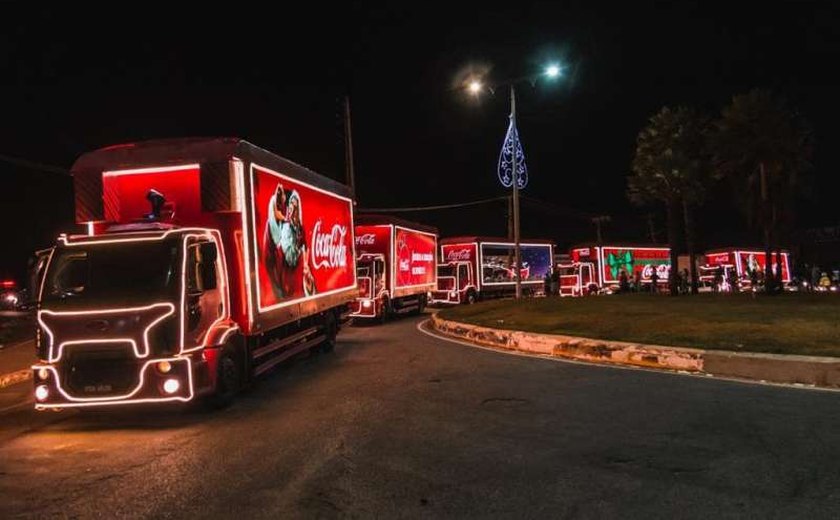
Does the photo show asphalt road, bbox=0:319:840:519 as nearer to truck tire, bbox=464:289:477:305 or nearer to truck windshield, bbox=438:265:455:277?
truck windshield, bbox=438:265:455:277

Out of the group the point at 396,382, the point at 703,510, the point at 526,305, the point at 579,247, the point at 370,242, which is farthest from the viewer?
the point at 579,247

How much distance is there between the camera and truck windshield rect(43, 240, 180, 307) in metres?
8.38

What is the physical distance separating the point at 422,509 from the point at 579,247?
41612 mm

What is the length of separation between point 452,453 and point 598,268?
1525 inches

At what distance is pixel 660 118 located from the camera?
109ft

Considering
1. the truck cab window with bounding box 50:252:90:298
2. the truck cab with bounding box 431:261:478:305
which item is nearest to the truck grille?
the truck cab window with bounding box 50:252:90:298

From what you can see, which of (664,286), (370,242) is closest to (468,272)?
(370,242)

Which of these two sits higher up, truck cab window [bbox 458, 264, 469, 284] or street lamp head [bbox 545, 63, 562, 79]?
street lamp head [bbox 545, 63, 562, 79]

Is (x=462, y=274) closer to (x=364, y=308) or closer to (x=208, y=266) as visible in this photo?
(x=364, y=308)

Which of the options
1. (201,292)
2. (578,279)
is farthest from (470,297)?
(201,292)

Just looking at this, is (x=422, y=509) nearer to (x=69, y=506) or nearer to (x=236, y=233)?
(x=69, y=506)

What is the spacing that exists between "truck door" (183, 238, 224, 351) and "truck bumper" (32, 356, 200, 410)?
38 centimetres

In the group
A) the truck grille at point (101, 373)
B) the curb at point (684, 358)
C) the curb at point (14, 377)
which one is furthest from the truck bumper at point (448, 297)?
the truck grille at point (101, 373)

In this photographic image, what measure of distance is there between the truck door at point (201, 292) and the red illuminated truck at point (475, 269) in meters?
24.1
